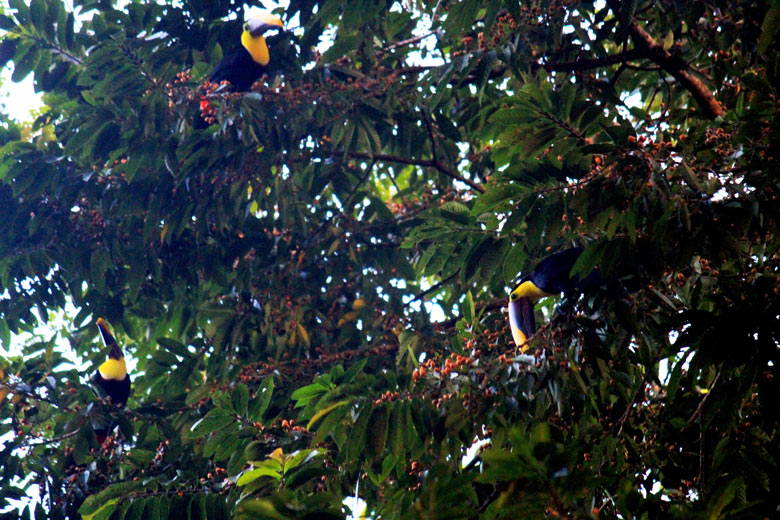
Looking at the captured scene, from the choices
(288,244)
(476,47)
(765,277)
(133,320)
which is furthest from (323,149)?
(765,277)

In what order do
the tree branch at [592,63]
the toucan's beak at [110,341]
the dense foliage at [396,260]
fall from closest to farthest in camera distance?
the dense foliage at [396,260], the tree branch at [592,63], the toucan's beak at [110,341]

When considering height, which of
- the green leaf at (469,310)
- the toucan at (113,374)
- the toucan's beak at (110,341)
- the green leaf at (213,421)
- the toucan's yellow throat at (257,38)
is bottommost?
the green leaf at (213,421)

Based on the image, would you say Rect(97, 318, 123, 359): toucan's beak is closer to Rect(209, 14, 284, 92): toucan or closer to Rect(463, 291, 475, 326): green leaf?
Rect(209, 14, 284, 92): toucan

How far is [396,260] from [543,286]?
1446 mm

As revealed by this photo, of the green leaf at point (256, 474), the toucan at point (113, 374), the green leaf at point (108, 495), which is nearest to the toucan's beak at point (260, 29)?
the toucan at point (113, 374)

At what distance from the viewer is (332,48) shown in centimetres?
354

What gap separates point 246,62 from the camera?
3.84m

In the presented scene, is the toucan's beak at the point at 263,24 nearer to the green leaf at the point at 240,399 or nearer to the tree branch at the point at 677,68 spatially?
the tree branch at the point at 677,68

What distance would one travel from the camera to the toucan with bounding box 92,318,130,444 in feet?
12.5

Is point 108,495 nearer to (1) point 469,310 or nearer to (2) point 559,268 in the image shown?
(1) point 469,310

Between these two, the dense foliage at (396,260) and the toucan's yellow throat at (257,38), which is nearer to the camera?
the dense foliage at (396,260)

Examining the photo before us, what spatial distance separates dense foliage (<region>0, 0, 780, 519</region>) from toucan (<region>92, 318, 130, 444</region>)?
11 cm

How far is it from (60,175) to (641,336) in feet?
9.30

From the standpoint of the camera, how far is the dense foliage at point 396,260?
77.6 inches
